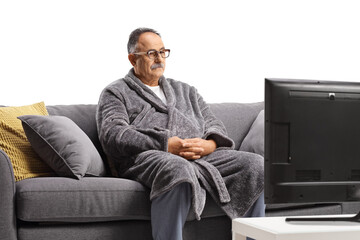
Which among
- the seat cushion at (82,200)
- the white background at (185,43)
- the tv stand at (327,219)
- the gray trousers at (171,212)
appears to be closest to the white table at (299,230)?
the tv stand at (327,219)

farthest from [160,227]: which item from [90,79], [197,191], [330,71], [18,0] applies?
[330,71]

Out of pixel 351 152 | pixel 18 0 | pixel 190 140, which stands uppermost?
pixel 18 0

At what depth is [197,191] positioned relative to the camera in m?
2.56

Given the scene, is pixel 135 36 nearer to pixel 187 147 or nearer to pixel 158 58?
pixel 158 58

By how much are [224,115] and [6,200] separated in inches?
57.4

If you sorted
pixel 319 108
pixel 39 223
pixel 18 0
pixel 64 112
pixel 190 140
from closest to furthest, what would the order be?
pixel 319 108, pixel 39 223, pixel 190 140, pixel 64 112, pixel 18 0

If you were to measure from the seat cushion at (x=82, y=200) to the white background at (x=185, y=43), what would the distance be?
1008 millimetres

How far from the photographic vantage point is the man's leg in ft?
8.16

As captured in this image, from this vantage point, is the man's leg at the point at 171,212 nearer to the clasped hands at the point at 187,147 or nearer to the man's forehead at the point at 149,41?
the clasped hands at the point at 187,147

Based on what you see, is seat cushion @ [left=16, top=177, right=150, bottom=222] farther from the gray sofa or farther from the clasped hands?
the clasped hands

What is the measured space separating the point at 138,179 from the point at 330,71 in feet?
6.41

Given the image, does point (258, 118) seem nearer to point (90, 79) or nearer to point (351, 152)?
point (90, 79)

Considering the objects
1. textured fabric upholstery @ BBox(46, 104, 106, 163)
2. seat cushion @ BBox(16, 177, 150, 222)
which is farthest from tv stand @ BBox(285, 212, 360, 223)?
textured fabric upholstery @ BBox(46, 104, 106, 163)

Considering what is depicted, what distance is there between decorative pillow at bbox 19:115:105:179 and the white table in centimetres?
110
